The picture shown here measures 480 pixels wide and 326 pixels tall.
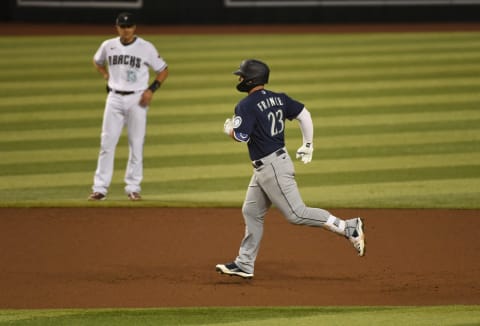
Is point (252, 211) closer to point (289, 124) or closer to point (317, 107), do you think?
point (289, 124)

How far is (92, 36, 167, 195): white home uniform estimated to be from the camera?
10781mm

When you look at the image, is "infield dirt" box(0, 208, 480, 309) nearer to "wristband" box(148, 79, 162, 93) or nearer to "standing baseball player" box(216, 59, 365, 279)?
"standing baseball player" box(216, 59, 365, 279)

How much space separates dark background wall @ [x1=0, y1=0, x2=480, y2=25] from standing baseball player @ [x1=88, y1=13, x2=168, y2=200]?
1126cm

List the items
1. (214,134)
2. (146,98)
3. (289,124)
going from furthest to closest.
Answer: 1. (289,124)
2. (214,134)
3. (146,98)

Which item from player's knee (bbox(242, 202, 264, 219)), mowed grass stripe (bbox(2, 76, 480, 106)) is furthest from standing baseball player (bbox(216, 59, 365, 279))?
mowed grass stripe (bbox(2, 76, 480, 106))

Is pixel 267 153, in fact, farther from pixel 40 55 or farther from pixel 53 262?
pixel 40 55

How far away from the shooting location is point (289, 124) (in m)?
15.0

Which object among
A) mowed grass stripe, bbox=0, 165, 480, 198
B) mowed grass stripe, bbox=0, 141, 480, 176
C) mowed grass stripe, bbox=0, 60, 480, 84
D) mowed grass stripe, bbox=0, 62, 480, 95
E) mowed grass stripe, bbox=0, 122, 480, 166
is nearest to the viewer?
mowed grass stripe, bbox=0, 165, 480, 198

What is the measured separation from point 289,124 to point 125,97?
460cm

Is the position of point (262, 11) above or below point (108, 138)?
above

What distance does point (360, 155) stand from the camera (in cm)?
1291

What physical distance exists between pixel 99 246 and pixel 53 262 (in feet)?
1.92

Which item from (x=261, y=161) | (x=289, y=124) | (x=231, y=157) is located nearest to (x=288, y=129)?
(x=289, y=124)

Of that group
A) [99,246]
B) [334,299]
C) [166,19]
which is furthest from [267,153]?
[166,19]
